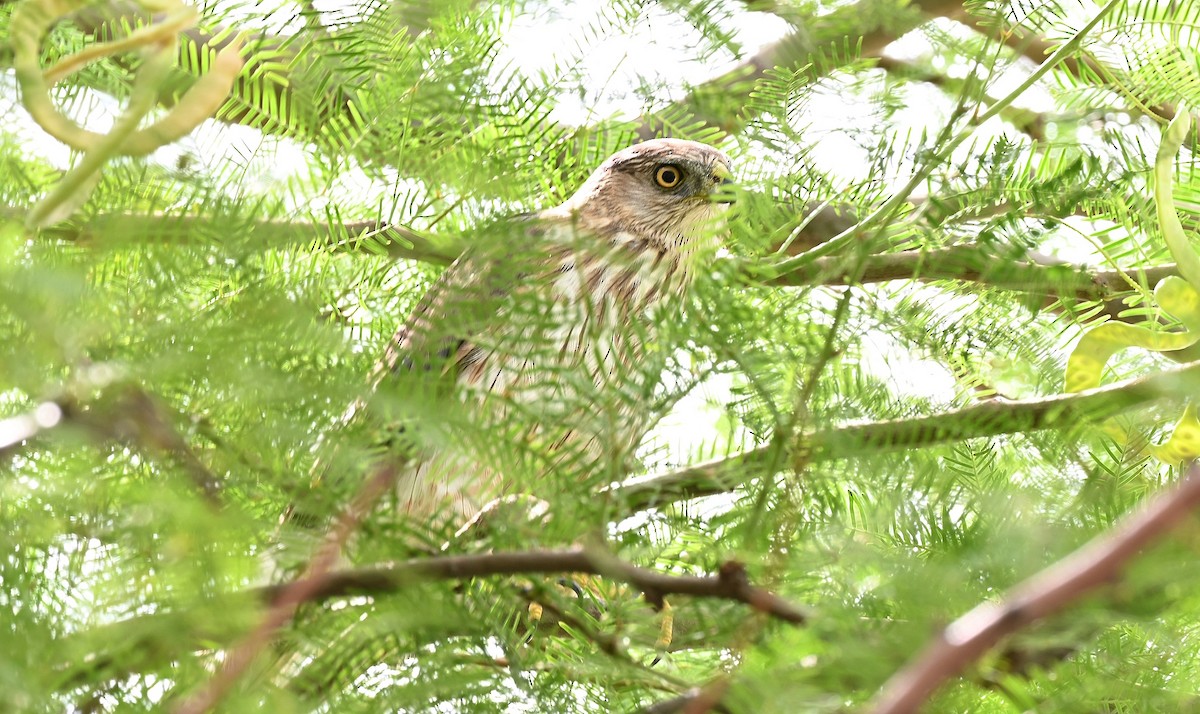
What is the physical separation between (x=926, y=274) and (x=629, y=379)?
69cm

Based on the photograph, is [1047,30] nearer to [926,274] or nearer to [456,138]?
[926,274]

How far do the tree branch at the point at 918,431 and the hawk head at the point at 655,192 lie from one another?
2.40 m

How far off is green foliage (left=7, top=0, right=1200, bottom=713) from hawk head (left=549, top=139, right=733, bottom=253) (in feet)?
5.65

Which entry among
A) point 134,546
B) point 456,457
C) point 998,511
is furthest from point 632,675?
point 134,546

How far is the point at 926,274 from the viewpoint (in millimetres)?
1947

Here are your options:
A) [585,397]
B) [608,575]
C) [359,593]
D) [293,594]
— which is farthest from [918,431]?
[293,594]

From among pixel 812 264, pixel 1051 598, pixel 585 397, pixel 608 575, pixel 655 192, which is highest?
pixel 655 192

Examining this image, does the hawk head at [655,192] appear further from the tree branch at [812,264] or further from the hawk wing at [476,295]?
the hawk wing at [476,295]

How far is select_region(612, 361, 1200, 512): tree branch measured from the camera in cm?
146

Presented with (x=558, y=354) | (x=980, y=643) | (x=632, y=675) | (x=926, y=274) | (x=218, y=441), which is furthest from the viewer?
(x=926, y=274)

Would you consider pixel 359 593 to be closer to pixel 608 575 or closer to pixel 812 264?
pixel 608 575

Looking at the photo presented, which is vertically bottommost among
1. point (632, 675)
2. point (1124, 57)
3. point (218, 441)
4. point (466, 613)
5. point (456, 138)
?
point (632, 675)

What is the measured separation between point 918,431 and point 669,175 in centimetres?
265

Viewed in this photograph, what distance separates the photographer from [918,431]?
5.19 feet
